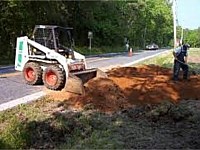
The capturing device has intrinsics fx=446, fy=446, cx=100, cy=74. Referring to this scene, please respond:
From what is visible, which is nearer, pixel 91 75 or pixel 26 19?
pixel 91 75

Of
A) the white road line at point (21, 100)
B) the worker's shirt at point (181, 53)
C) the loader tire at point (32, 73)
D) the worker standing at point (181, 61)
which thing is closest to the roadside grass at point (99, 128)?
the white road line at point (21, 100)

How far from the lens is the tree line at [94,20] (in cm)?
1274

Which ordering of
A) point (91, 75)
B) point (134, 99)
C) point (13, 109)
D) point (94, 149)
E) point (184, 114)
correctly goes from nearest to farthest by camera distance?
point (94, 149) < point (184, 114) < point (13, 109) < point (134, 99) < point (91, 75)

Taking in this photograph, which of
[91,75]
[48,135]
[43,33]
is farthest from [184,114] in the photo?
[43,33]

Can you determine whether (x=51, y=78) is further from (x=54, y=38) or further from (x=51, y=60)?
(x=54, y=38)

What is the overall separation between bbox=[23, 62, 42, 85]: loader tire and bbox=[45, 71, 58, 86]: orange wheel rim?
763mm

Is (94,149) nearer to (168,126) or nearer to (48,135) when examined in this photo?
(48,135)

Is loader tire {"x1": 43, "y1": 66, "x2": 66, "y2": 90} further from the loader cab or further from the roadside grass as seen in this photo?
the roadside grass

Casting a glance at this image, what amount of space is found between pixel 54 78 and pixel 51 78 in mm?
245

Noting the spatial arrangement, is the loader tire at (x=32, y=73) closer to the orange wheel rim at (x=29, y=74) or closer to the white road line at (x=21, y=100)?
the orange wheel rim at (x=29, y=74)

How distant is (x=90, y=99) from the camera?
12.4 m

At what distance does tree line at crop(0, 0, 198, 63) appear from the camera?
1274 cm

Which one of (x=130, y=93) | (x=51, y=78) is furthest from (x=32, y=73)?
(x=130, y=93)

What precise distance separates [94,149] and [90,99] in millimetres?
4570
